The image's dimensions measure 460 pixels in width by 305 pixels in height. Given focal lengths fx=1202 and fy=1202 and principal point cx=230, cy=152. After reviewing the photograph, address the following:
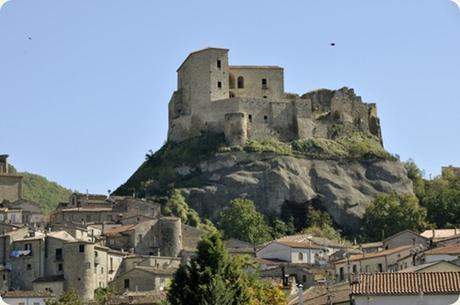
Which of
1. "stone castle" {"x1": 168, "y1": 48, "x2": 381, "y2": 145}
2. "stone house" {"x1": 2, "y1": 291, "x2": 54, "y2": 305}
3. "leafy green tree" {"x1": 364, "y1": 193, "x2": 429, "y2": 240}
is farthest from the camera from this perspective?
"stone castle" {"x1": 168, "y1": 48, "x2": 381, "y2": 145}

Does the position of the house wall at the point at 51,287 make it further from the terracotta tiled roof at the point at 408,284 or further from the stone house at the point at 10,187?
the terracotta tiled roof at the point at 408,284

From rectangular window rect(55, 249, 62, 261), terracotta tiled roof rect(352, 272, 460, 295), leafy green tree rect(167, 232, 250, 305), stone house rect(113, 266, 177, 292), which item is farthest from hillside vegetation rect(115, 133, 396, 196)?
terracotta tiled roof rect(352, 272, 460, 295)

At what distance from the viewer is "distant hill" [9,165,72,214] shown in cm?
11819

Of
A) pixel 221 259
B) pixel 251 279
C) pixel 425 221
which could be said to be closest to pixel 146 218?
pixel 425 221

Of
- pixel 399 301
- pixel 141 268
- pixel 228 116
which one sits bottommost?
pixel 399 301

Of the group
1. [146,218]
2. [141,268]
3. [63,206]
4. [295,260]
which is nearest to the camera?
[141,268]

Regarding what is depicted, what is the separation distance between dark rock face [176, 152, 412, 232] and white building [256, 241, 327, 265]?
647 inches

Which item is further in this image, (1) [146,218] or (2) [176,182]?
(2) [176,182]

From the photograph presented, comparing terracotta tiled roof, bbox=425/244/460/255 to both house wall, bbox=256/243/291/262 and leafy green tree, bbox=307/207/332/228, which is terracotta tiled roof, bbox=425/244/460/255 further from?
leafy green tree, bbox=307/207/332/228

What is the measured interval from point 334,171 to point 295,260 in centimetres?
2654

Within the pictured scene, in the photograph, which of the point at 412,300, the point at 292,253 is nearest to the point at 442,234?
the point at 292,253

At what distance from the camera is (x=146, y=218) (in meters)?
83.6

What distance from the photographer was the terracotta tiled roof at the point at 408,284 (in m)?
35.5

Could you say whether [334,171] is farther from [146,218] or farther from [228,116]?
[146,218]
